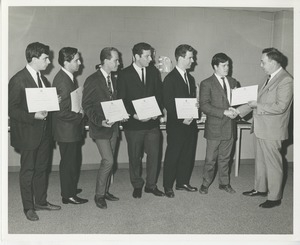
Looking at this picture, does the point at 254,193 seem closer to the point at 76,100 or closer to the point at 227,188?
the point at 227,188

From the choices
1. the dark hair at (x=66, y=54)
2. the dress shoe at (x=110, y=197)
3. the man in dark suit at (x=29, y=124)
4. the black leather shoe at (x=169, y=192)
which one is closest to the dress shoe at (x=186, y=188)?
the black leather shoe at (x=169, y=192)

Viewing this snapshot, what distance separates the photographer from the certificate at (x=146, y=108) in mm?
3432

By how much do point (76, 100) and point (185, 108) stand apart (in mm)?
1101

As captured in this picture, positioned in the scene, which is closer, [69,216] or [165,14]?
[69,216]

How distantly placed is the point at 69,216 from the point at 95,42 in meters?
2.47

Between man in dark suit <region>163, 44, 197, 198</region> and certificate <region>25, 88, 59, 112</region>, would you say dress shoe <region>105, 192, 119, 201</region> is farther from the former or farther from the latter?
certificate <region>25, 88, 59, 112</region>

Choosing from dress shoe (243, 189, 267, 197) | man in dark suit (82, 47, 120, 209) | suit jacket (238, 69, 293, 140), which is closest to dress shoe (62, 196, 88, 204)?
man in dark suit (82, 47, 120, 209)

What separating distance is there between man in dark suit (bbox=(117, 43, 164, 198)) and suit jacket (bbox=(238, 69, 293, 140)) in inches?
41.4

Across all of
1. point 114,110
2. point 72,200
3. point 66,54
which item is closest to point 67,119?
point 114,110

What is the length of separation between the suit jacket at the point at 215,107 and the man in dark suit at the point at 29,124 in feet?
5.28

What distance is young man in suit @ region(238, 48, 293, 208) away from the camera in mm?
3266
